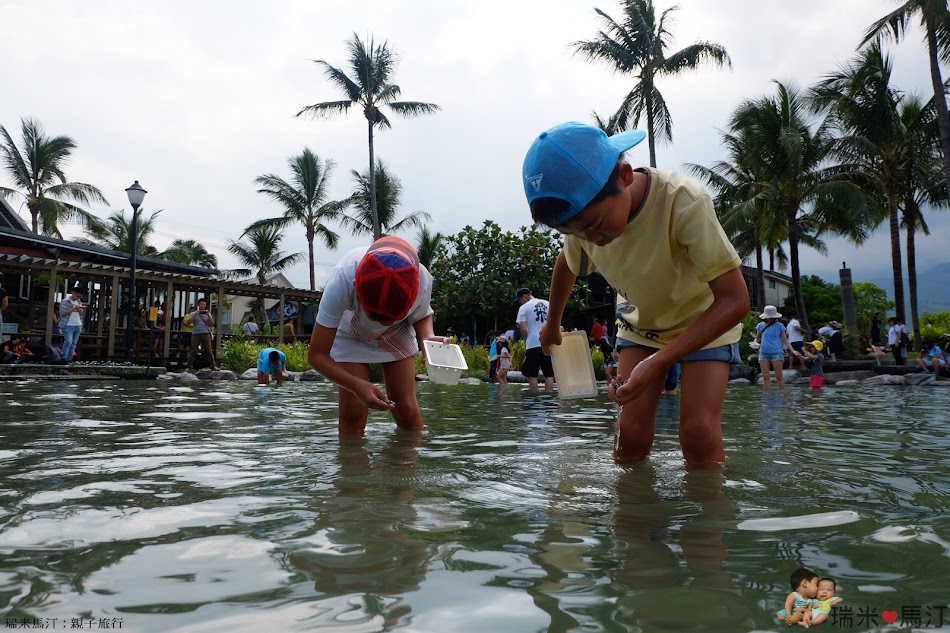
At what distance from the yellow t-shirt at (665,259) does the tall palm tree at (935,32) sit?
22.1m

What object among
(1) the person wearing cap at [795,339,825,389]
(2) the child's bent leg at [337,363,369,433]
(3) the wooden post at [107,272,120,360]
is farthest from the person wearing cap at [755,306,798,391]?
(3) the wooden post at [107,272,120,360]

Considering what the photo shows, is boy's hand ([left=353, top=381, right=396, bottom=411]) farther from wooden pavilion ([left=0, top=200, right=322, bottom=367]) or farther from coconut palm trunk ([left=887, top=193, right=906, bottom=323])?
coconut palm trunk ([left=887, top=193, right=906, bottom=323])

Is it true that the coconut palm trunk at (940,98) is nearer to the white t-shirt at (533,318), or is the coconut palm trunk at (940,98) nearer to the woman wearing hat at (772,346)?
the woman wearing hat at (772,346)

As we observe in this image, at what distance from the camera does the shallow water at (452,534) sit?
1420 millimetres

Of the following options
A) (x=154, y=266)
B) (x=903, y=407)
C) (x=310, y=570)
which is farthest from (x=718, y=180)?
(x=310, y=570)

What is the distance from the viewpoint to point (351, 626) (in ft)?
4.37

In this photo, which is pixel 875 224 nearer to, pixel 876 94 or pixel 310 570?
pixel 876 94

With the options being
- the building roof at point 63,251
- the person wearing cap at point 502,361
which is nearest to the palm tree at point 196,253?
the building roof at point 63,251

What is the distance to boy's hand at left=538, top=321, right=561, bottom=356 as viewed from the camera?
11.5ft

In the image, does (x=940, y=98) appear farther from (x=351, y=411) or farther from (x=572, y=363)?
(x=351, y=411)

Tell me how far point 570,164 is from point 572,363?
1830 mm

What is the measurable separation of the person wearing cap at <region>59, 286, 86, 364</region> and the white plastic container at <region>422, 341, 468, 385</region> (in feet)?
45.1

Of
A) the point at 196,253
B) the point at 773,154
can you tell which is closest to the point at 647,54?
the point at 773,154

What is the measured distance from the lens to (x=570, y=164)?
7.65 feet
